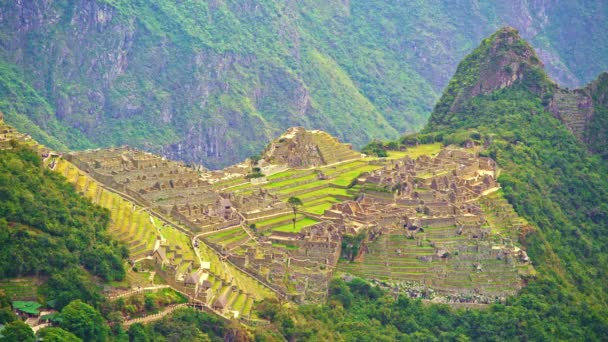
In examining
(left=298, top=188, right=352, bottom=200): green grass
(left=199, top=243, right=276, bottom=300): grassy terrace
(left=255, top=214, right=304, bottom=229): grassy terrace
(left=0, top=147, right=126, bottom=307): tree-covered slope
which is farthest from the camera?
(left=298, top=188, right=352, bottom=200): green grass

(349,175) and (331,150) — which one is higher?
(331,150)

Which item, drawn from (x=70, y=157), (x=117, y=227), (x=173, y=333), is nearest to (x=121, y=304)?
(x=173, y=333)

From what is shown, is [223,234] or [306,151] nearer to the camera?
→ [223,234]

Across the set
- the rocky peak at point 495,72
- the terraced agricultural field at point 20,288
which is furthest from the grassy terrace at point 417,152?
the terraced agricultural field at point 20,288

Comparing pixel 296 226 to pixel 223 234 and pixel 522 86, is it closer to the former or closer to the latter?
pixel 223 234

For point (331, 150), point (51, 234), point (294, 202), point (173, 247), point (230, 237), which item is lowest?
point (51, 234)

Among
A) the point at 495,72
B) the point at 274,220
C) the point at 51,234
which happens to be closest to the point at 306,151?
the point at 274,220

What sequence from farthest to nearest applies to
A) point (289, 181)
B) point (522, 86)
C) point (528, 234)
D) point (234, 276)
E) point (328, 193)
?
point (522, 86)
point (289, 181)
point (328, 193)
point (528, 234)
point (234, 276)

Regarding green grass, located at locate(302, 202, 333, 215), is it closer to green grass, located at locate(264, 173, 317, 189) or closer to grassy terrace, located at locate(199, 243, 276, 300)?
green grass, located at locate(264, 173, 317, 189)

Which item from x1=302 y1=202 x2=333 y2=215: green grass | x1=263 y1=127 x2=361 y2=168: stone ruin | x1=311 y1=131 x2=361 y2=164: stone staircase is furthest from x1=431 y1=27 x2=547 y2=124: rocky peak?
x1=302 y1=202 x2=333 y2=215: green grass

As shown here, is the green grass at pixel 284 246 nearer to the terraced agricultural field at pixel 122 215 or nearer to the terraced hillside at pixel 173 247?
the terraced hillside at pixel 173 247

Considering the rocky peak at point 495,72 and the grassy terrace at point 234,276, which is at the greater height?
the rocky peak at point 495,72
